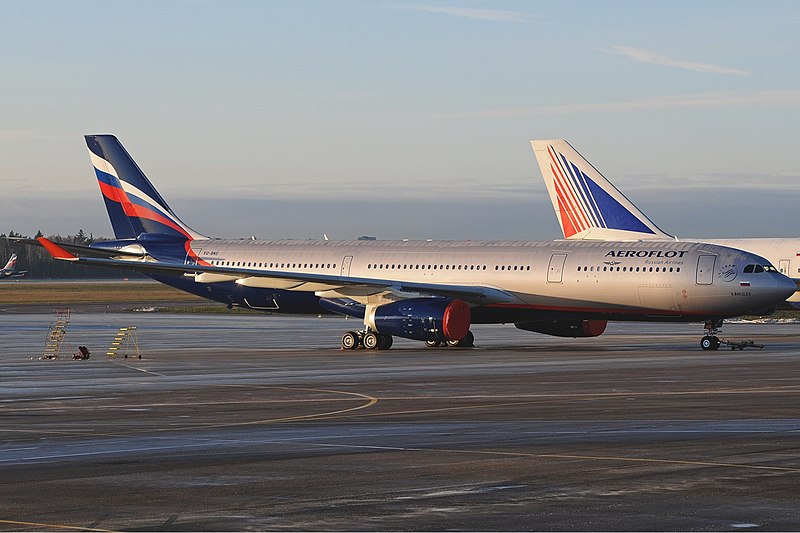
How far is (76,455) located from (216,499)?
4498 mm

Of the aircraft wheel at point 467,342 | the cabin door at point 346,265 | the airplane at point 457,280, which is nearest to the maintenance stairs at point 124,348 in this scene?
the airplane at point 457,280

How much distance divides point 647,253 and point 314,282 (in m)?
11.9

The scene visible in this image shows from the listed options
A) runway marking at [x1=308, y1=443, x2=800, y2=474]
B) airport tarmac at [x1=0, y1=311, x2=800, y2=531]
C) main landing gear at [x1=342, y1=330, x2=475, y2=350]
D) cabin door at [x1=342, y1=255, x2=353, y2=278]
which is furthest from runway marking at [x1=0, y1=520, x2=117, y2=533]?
cabin door at [x1=342, y1=255, x2=353, y2=278]

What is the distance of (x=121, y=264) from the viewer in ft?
164

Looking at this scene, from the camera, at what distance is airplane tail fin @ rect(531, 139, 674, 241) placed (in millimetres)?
64625

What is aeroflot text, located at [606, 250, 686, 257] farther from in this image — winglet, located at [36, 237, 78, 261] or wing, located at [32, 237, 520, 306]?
winglet, located at [36, 237, 78, 261]

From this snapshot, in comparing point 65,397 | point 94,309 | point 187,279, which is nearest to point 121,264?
point 187,279

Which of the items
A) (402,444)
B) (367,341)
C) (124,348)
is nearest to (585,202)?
(367,341)

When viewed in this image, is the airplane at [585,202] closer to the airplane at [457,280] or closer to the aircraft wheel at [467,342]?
the airplane at [457,280]

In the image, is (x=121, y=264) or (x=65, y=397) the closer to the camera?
(x=65, y=397)

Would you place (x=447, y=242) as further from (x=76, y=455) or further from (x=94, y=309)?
(x=94, y=309)

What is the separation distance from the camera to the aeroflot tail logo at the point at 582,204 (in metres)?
64.7

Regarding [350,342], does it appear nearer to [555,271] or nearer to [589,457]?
[555,271]

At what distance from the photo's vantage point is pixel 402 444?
18969 mm
